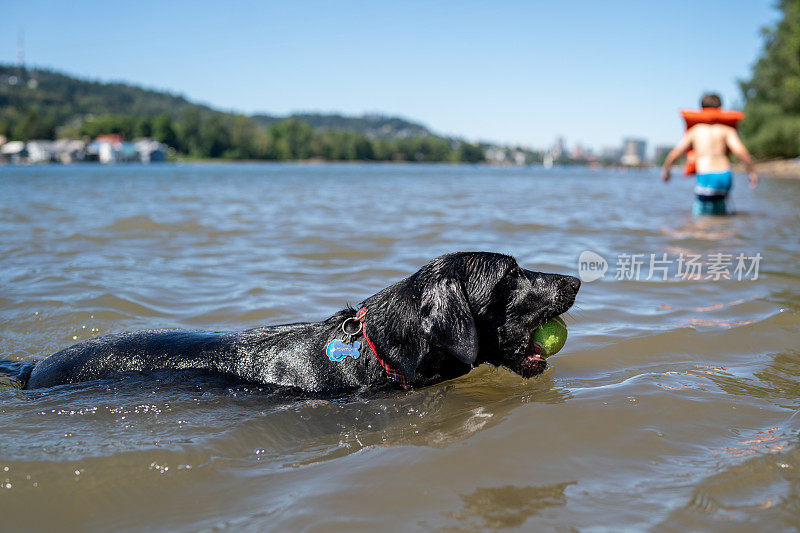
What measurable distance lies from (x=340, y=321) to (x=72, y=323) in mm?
3626

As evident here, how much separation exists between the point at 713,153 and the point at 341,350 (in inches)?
472

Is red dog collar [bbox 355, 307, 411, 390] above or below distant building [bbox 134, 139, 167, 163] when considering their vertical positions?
below

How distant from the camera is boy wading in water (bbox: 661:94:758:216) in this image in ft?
43.2

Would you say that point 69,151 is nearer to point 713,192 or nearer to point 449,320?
point 713,192

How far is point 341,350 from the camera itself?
4070mm

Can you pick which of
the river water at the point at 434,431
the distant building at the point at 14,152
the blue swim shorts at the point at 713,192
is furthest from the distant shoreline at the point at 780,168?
the distant building at the point at 14,152

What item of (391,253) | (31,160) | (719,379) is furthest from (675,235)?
(31,160)

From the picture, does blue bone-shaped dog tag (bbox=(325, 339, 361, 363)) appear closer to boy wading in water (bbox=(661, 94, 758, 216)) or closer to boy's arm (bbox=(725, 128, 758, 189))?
boy wading in water (bbox=(661, 94, 758, 216))

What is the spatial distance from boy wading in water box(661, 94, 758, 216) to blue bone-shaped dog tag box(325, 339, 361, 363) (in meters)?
10.9

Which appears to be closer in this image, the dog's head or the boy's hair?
the dog's head

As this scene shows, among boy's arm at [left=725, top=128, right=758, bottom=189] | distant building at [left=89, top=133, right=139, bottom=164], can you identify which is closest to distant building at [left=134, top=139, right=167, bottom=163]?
distant building at [left=89, top=133, right=139, bottom=164]

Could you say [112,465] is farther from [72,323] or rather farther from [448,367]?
[72,323]

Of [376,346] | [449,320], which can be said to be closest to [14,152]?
[376,346]

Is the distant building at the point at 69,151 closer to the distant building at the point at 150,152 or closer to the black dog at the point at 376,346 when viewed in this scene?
the distant building at the point at 150,152
